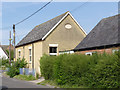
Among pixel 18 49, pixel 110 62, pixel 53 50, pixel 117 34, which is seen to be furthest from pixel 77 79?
pixel 18 49

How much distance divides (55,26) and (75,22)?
283 centimetres

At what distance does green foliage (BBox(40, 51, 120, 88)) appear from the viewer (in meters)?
10.8

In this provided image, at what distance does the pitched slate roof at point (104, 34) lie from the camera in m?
17.9

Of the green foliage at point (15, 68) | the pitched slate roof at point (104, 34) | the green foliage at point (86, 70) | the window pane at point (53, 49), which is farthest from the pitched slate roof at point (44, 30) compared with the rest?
the green foliage at point (86, 70)

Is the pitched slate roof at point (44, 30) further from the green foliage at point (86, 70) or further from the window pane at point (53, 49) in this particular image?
the green foliage at point (86, 70)

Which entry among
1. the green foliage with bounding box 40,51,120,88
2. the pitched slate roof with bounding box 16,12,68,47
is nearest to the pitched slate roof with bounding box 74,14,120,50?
the green foliage with bounding box 40,51,120,88

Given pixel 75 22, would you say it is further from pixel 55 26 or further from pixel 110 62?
pixel 110 62

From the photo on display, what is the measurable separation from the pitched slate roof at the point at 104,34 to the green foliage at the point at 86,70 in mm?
4617

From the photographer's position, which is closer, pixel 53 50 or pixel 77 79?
pixel 77 79

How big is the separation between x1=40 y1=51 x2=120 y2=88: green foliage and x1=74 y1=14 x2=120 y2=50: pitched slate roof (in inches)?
182

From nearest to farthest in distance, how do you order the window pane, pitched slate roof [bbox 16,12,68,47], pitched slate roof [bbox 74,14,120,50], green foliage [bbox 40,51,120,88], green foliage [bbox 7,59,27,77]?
green foliage [bbox 40,51,120,88], pitched slate roof [bbox 74,14,120,50], the window pane, pitched slate roof [bbox 16,12,68,47], green foliage [bbox 7,59,27,77]

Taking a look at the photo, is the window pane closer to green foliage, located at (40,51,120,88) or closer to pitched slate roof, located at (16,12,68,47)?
pitched slate roof, located at (16,12,68,47)

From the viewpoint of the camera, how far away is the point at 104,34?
19.6 m

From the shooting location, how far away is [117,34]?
58.5ft
